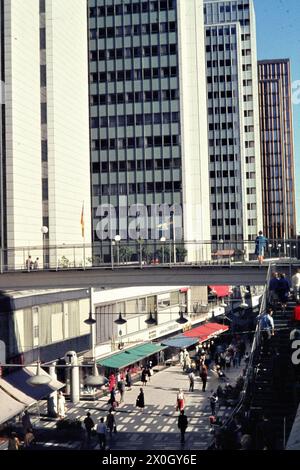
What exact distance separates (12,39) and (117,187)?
25.5 metres

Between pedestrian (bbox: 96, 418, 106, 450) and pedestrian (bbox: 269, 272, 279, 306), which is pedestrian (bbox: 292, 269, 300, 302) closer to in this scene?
pedestrian (bbox: 269, 272, 279, 306)

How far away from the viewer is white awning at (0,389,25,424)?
644 inches

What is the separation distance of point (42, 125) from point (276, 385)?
26814mm

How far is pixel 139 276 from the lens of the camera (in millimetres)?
19266

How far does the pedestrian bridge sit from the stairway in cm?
613

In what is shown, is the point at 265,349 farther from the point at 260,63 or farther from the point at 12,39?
the point at 260,63

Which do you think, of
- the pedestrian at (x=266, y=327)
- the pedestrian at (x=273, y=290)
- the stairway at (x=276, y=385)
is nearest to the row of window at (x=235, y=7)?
the pedestrian at (x=273, y=290)

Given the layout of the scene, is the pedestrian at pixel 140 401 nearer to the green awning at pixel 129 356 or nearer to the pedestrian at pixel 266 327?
the green awning at pixel 129 356

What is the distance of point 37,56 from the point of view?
3497cm

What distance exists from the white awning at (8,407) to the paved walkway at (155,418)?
1075 mm

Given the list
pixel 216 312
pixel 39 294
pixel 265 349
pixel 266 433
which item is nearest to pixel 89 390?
pixel 39 294

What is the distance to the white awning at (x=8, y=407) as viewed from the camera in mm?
16359

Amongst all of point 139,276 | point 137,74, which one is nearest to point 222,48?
point 137,74

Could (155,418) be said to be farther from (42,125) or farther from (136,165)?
(136,165)
